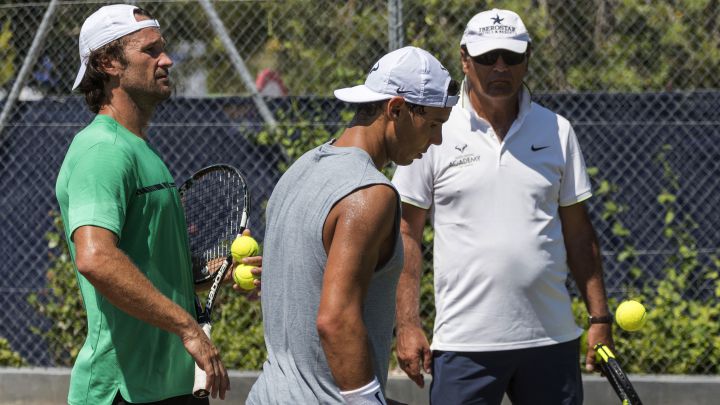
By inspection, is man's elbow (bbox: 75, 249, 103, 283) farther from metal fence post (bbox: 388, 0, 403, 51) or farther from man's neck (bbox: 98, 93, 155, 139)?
metal fence post (bbox: 388, 0, 403, 51)

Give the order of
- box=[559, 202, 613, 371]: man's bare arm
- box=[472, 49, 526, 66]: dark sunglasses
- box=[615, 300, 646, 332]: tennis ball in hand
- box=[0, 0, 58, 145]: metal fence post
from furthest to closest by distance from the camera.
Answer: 1. box=[0, 0, 58, 145]: metal fence post
2. box=[615, 300, 646, 332]: tennis ball in hand
3. box=[559, 202, 613, 371]: man's bare arm
4. box=[472, 49, 526, 66]: dark sunglasses

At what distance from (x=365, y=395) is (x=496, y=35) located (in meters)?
1.80

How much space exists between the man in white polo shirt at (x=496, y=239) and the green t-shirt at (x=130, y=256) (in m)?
1.02

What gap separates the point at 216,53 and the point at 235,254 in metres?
3.63

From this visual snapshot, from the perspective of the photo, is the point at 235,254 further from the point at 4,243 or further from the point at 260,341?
the point at 4,243

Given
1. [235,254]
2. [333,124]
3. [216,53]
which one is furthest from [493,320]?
[216,53]

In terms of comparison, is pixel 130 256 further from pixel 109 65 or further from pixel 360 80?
pixel 360 80

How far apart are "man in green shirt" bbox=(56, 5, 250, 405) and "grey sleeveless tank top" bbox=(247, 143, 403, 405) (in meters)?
0.31

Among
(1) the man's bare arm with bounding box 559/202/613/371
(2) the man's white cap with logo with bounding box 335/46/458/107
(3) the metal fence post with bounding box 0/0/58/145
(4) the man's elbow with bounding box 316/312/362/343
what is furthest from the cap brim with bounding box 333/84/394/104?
(3) the metal fence post with bounding box 0/0/58/145

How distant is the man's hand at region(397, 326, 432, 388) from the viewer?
3.86m

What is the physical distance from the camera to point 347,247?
8.22ft

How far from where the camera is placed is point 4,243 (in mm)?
6902

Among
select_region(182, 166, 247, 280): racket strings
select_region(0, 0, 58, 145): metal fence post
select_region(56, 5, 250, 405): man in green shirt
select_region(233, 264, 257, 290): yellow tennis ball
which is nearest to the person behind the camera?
select_region(56, 5, 250, 405): man in green shirt

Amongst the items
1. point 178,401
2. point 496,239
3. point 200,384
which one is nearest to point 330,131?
point 496,239
